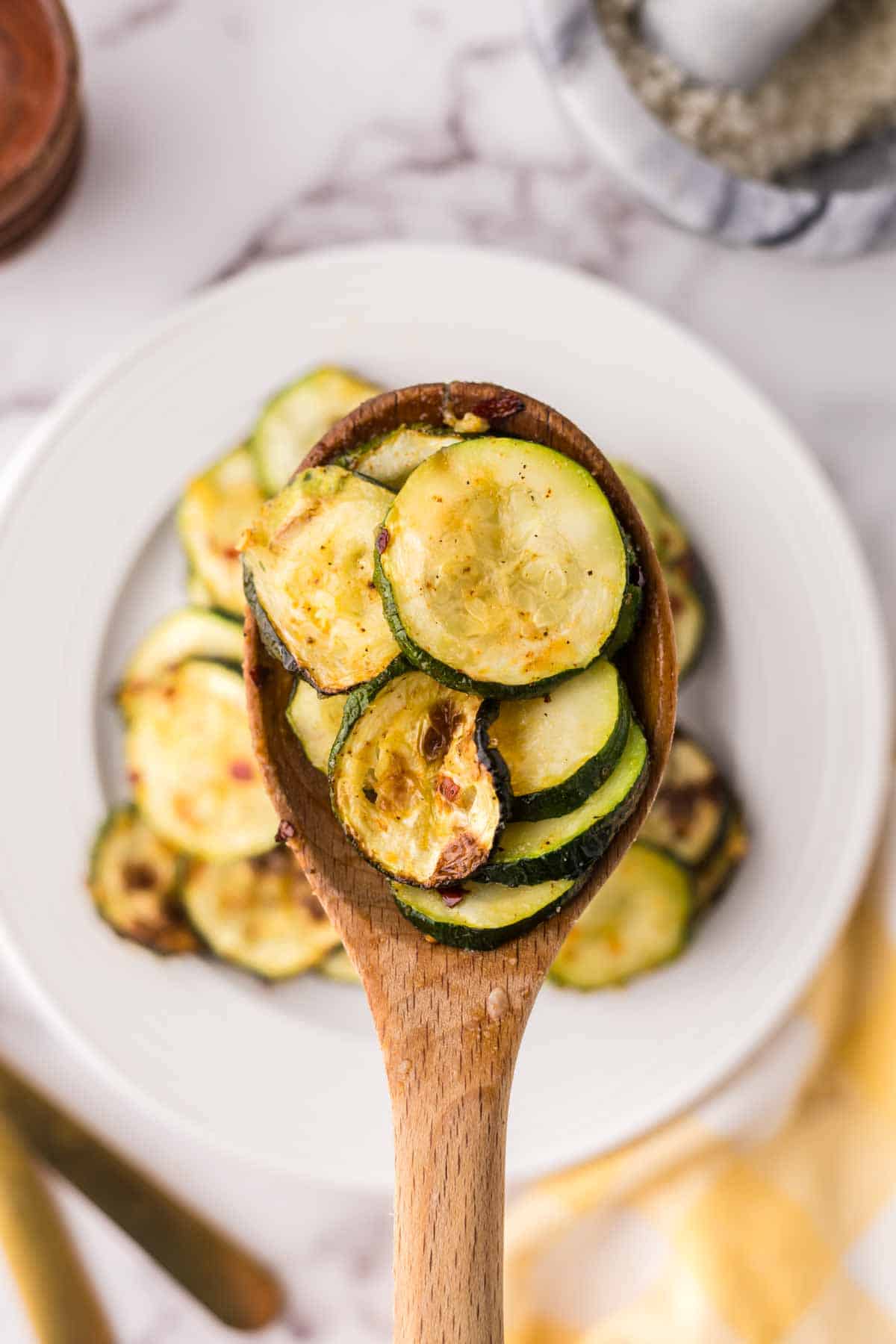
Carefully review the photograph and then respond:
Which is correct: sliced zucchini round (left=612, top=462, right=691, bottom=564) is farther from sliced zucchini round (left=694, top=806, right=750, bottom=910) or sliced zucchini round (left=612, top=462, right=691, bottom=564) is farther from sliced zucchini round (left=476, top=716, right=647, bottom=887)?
sliced zucchini round (left=476, top=716, right=647, bottom=887)

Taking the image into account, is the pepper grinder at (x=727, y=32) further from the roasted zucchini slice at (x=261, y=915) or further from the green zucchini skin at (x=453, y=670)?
the roasted zucchini slice at (x=261, y=915)

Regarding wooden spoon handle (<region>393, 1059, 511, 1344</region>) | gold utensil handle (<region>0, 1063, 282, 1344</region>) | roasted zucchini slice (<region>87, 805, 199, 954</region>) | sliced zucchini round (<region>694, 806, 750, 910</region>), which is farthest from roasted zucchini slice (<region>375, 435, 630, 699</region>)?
gold utensil handle (<region>0, 1063, 282, 1344</region>)

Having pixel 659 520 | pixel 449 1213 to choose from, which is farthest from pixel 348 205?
pixel 449 1213

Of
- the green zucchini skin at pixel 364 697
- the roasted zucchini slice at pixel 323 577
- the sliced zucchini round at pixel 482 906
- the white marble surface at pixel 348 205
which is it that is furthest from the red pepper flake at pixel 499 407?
the white marble surface at pixel 348 205

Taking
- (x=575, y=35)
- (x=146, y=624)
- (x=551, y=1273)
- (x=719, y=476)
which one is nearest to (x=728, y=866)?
(x=719, y=476)

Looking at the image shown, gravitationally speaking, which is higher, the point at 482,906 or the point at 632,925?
the point at 482,906

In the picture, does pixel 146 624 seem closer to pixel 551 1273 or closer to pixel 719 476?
pixel 719 476

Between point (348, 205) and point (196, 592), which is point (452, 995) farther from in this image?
point (348, 205)
